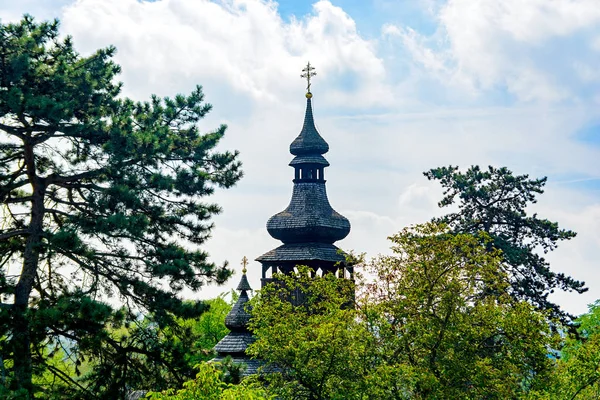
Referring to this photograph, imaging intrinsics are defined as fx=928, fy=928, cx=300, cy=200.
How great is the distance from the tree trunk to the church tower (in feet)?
64.9

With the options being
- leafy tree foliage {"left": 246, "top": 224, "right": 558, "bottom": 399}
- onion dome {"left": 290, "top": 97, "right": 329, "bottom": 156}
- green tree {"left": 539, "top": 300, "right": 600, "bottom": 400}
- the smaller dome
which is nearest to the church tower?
onion dome {"left": 290, "top": 97, "right": 329, "bottom": 156}

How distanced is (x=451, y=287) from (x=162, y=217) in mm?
7874

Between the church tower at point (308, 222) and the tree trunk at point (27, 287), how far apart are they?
1978 centimetres

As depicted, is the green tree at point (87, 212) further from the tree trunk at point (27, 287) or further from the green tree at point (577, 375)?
the green tree at point (577, 375)

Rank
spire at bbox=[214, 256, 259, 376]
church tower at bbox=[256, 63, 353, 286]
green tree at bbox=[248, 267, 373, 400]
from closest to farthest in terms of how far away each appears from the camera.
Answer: green tree at bbox=[248, 267, 373, 400] → spire at bbox=[214, 256, 259, 376] → church tower at bbox=[256, 63, 353, 286]

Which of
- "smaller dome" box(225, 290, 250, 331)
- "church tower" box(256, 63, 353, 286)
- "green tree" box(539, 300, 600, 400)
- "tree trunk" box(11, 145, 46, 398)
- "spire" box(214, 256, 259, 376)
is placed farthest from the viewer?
"church tower" box(256, 63, 353, 286)

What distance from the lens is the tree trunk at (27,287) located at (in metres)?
22.0

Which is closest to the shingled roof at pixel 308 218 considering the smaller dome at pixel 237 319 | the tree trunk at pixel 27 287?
the smaller dome at pixel 237 319

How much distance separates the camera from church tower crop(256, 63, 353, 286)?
1703 inches

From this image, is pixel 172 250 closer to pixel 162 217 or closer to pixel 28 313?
pixel 162 217

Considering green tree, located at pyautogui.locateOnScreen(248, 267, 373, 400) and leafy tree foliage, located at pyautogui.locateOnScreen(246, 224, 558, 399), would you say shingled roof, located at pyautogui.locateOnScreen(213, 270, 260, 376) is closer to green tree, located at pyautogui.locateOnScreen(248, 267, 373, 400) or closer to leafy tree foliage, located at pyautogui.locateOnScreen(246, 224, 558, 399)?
green tree, located at pyautogui.locateOnScreen(248, 267, 373, 400)

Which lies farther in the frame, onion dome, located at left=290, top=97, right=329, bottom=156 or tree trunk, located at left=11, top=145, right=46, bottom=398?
onion dome, located at left=290, top=97, right=329, bottom=156

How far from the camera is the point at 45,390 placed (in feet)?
74.4

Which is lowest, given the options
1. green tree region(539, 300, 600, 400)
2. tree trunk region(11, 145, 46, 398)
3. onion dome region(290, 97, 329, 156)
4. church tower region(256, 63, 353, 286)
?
green tree region(539, 300, 600, 400)
